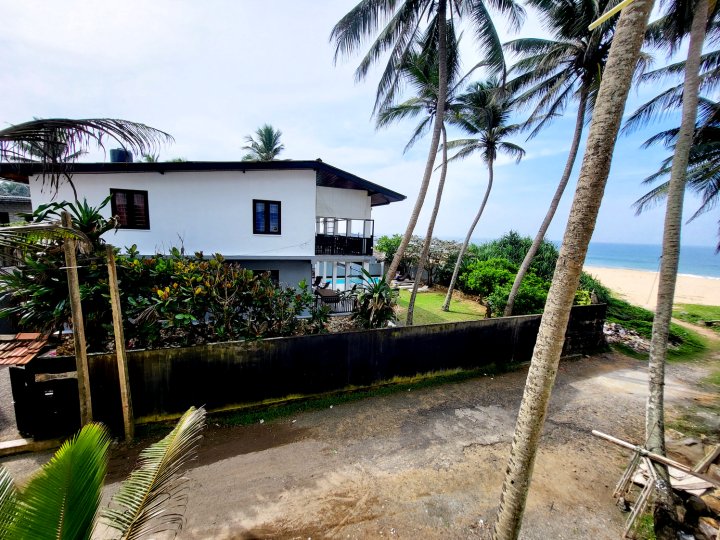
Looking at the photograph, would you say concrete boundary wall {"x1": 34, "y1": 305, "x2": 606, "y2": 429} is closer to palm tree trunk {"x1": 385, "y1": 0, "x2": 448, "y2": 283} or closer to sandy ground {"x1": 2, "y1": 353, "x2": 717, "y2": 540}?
sandy ground {"x1": 2, "y1": 353, "x2": 717, "y2": 540}

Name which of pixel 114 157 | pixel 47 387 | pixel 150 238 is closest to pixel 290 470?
pixel 47 387

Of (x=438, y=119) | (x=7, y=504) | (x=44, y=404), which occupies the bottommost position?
(x=44, y=404)

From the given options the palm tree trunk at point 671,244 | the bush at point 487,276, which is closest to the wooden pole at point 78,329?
the palm tree trunk at point 671,244

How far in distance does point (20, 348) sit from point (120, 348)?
66.3 inches

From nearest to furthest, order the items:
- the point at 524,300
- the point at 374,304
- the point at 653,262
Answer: the point at 374,304 → the point at 524,300 → the point at 653,262

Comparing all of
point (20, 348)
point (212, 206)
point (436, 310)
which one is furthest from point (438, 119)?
point (20, 348)

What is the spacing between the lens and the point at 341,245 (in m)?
12.5

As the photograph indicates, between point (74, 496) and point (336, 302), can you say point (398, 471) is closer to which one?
point (74, 496)

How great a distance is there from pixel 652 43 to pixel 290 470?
589 inches

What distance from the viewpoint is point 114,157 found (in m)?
11.7

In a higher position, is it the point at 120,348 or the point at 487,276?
the point at 120,348

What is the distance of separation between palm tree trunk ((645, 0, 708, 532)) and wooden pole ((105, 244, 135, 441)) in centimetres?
829

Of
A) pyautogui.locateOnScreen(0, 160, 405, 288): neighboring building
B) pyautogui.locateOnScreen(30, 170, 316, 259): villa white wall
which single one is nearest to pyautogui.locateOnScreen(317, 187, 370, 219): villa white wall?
pyautogui.locateOnScreen(0, 160, 405, 288): neighboring building

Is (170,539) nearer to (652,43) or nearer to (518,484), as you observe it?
(518,484)
